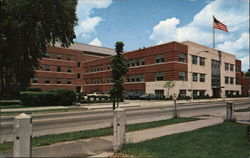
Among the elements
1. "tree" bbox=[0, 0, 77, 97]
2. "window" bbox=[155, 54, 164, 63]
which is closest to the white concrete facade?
"window" bbox=[155, 54, 164, 63]

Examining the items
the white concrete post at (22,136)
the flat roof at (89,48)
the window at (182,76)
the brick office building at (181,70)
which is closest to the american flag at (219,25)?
the brick office building at (181,70)

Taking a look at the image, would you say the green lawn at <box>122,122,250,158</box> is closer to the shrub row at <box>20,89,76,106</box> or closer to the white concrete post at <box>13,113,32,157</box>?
the white concrete post at <box>13,113,32,157</box>

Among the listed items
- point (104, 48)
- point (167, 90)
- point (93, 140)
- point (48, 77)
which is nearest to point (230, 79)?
point (167, 90)

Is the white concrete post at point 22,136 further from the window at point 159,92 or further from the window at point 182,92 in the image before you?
the window at point 182,92

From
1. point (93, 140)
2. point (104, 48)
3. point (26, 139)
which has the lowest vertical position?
point (93, 140)

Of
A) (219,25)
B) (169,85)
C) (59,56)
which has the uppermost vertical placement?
(219,25)

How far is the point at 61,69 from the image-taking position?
6353cm

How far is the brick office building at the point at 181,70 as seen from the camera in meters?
44.0

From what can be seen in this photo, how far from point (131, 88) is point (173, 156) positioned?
157 ft

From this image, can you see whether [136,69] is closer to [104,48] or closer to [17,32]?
[17,32]

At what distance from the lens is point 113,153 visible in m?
5.79

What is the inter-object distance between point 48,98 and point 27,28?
14238 mm

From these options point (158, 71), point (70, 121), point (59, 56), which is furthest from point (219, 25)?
point (70, 121)

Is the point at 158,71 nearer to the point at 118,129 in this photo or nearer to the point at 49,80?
the point at 49,80
